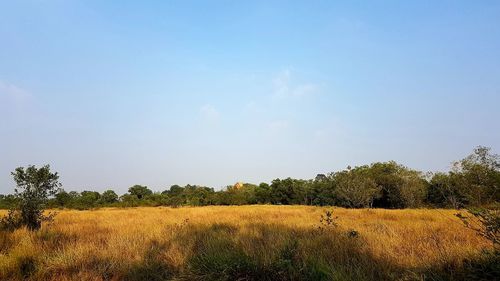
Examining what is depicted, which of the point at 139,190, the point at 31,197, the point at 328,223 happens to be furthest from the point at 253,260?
the point at 139,190

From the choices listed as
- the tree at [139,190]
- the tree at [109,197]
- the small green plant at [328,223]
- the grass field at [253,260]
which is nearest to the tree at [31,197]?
the grass field at [253,260]

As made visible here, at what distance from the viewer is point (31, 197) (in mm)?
10492

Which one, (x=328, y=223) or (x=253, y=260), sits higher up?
(x=328, y=223)

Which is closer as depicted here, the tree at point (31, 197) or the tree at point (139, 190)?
the tree at point (31, 197)

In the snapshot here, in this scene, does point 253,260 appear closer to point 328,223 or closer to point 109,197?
point 328,223

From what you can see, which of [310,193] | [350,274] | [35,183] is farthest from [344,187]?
[350,274]

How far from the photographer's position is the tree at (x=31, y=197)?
10286 mm

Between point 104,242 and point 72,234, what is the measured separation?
189 cm

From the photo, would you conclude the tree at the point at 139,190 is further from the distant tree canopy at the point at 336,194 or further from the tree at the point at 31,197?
the tree at the point at 31,197

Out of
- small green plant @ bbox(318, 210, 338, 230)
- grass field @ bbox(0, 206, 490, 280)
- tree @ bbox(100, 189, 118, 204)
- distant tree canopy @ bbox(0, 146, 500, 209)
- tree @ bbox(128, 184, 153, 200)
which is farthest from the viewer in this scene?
tree @ bbox(128, 184, 153, 200)

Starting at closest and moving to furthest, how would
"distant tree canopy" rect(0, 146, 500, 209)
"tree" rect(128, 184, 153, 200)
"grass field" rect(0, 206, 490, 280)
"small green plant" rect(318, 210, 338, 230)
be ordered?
"grass field" rect(0, 206, 490, 280)
"small green plant" rect(318, 210, 338, 230)
"distant tree canopy" rect(0, 146, 500, 209)
"tree" rect(128, 184, 153, 200)

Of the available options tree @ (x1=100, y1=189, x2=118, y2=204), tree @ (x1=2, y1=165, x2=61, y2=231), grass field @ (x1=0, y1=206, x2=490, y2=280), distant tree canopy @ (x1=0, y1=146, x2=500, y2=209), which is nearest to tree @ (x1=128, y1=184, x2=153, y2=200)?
distant tree canopy @ (x1=0, y1=146, x2=500, y2=209)

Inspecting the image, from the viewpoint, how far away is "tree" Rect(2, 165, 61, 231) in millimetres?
10286

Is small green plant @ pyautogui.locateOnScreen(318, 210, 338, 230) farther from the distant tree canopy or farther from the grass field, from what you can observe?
the distant tree canopy
